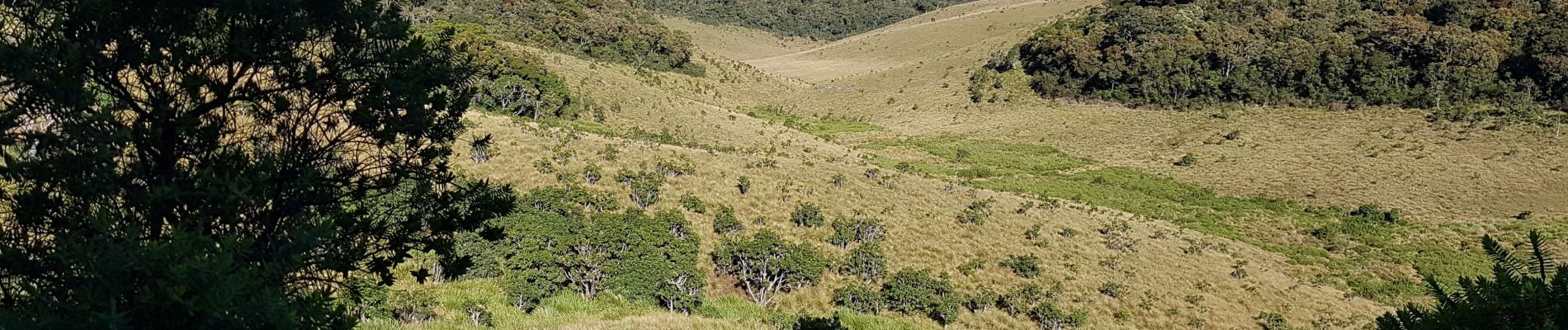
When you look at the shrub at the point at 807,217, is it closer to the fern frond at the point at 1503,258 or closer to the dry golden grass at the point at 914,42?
the fern frond at the point at 1503,258

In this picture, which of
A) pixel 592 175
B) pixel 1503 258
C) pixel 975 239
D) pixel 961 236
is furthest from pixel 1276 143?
pixel 1503 258

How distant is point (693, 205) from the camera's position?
26.6m

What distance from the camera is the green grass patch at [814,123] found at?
204 ft

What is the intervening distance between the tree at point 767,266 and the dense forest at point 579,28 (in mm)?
41568

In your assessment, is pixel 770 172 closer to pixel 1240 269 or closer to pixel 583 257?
pixel 583 257

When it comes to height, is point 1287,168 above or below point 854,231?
below

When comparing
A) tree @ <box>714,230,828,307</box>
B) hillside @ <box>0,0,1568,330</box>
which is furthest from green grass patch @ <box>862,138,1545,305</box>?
tree @ <box>714,230,828,307</box>

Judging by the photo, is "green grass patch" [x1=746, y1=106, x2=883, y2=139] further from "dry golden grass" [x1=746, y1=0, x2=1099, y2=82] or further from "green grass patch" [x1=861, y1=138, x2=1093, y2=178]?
"dry golden grass" [x1=746, y1=0, x2=1099, y2=82]

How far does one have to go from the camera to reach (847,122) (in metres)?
69.3

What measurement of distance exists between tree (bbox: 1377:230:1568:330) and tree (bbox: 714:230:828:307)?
16.8 m

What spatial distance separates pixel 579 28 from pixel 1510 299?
67.8 m

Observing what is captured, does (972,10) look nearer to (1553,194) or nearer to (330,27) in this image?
(1553,194)

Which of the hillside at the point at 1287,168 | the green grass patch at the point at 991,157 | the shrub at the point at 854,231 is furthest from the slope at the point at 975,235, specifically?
the green grass patch at the point at 991,157

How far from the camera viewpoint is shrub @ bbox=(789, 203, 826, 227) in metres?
27.3
